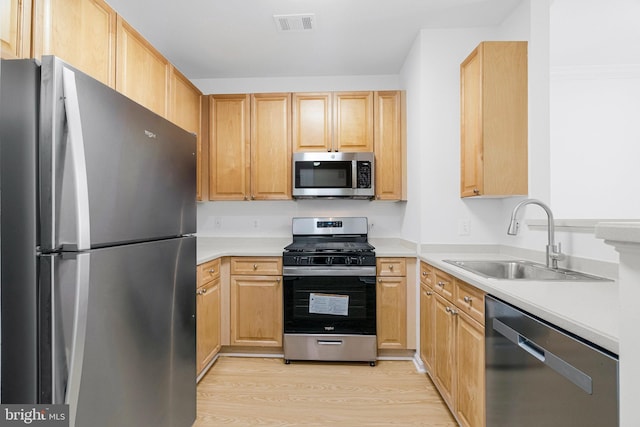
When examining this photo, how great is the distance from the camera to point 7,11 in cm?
112

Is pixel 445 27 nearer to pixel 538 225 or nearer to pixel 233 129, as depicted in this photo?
pixel 538 225

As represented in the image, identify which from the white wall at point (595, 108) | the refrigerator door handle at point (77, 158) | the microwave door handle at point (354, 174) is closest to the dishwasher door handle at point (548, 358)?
the white wall at point (595, 108)

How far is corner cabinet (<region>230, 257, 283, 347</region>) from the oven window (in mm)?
748

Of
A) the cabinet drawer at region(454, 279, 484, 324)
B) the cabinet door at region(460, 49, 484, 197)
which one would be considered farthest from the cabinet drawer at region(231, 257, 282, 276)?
the cabinet door at region(460, 49, 484, 197)

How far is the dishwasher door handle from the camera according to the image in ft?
2.70

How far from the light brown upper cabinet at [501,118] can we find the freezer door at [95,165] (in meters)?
1.80

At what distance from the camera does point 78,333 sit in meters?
0.91

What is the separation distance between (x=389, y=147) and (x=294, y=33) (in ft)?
4.00

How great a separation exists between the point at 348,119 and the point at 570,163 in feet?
5.54

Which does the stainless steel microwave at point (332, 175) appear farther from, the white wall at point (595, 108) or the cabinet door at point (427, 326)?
the white wall at point (595, 108)

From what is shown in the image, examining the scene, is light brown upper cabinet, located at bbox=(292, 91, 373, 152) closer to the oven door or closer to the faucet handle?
the oven door

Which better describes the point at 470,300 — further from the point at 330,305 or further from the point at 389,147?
the point at 389,147

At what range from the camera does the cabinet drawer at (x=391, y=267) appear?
256 cm

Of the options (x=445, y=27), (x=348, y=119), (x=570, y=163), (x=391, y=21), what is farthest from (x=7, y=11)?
(x=570, y=163)
